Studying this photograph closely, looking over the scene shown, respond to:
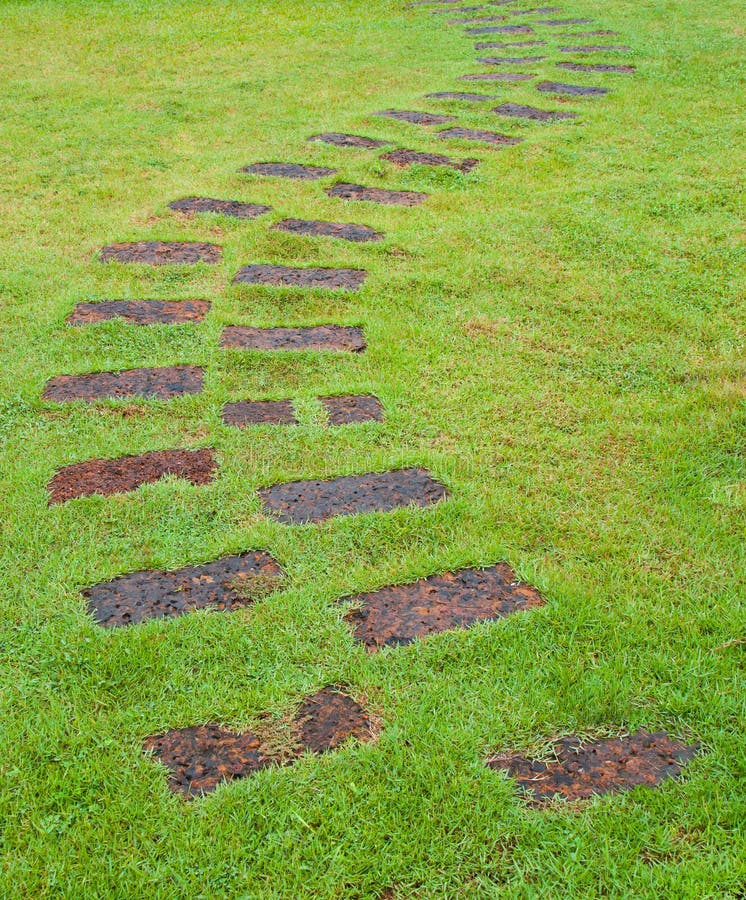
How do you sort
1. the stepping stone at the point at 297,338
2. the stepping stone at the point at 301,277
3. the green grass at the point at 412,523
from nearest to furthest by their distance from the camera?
the green grass at the point at 412,523 < the stepping stone at the point at 297,338 < the stepping stone at the point at 301,277

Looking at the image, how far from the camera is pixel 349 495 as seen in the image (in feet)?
9.84

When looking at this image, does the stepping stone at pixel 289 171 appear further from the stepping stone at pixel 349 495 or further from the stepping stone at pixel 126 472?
the stepping stone at pixel 349 495

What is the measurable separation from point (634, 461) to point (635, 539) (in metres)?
0.49

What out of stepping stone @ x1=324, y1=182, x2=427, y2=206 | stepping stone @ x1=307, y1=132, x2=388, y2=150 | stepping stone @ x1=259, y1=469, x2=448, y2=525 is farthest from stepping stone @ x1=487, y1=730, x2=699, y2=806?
stepping stone @ x1=307, y1=132, x2=388, y2=150

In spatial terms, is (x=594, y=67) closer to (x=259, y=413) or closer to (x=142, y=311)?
(x=142, y=311)

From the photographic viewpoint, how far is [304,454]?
3.24 metres

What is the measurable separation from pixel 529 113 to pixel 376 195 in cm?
279

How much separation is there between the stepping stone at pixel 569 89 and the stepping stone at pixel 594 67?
2.58 feet

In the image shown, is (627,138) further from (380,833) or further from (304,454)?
(380,833)

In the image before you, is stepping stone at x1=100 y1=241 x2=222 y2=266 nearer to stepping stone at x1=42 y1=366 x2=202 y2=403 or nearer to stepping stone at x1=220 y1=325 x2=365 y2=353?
stepping stone at x1=220 y1=325 x2=365 y2=353

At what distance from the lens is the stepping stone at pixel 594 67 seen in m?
9.38

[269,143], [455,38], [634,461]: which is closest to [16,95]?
[269,143]

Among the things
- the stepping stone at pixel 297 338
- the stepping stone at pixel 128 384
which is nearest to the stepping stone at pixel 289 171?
the stepping stone at pixel 297 338

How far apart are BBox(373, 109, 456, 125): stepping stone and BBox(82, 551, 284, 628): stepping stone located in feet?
19.7
